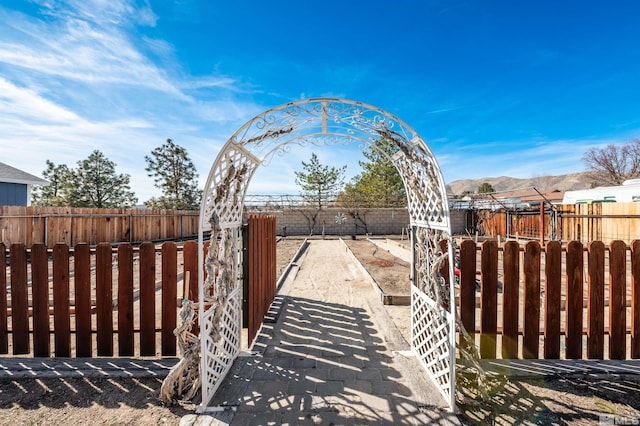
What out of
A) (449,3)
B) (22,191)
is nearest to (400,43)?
(449,3)

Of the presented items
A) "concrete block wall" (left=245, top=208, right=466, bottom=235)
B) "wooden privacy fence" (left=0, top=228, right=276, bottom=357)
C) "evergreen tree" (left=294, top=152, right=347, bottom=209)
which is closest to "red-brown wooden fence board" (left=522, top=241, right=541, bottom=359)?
"wooden privacy fence" (left=0, top=228, right=276, bottom=357)

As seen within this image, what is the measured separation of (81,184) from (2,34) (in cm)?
2066

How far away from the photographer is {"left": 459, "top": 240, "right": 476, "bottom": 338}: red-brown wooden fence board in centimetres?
267

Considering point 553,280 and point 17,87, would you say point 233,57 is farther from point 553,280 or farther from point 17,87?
point 553,280

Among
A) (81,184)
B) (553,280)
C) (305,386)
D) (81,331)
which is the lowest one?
(305,386)

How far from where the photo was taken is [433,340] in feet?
8.25

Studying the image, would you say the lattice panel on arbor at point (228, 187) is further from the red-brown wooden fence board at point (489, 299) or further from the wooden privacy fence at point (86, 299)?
the red-brown wooden fence board at point (489, 299)

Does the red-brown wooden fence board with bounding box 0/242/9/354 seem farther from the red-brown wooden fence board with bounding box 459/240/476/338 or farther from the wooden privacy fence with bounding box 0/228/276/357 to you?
the red-brown wooden fence board with bounding box 459/240/476/338

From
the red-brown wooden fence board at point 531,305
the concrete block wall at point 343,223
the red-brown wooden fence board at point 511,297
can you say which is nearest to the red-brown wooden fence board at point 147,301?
the red-brown wooden fence board at point 511,297

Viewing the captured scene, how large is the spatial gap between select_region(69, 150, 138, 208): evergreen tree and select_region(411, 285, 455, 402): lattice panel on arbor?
25272 mm

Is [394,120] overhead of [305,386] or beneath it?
overhead

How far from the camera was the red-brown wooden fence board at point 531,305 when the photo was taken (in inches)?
104

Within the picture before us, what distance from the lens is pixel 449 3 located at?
5836 mm

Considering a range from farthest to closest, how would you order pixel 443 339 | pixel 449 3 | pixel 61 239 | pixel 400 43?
pixel 61 239 → pixel 400 43 → pixel 449 3 → pixel 443 339
